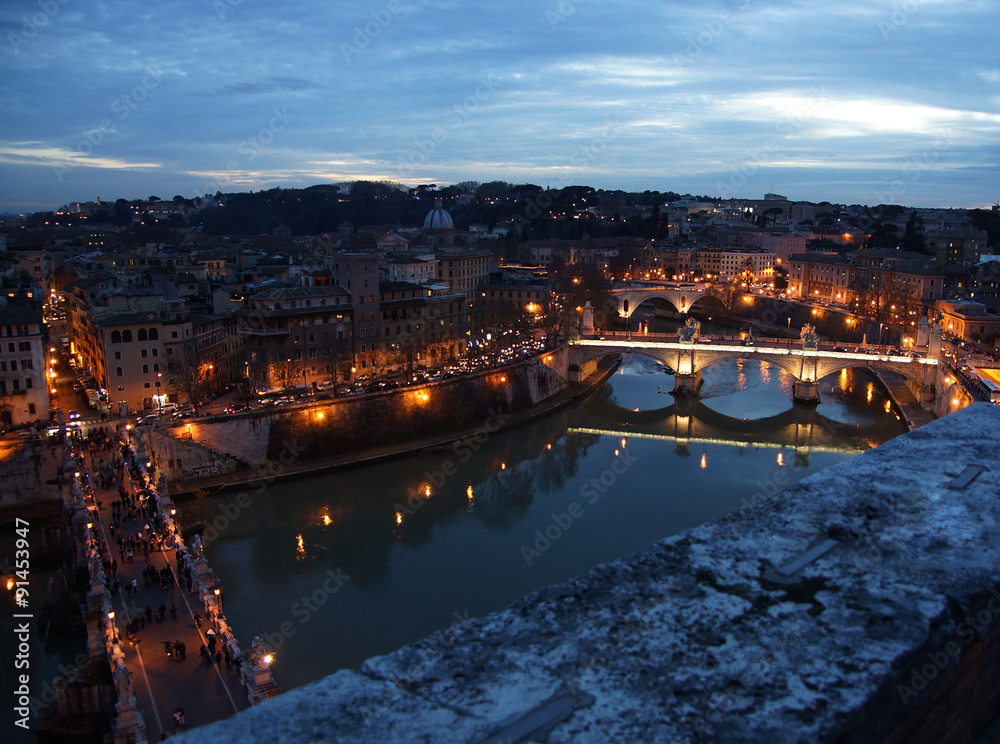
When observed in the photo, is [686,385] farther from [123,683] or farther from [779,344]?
[123,683]

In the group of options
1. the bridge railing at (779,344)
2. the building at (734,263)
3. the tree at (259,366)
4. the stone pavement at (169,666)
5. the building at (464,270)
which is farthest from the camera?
the building at (734,263)

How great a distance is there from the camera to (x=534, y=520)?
31.3 feet

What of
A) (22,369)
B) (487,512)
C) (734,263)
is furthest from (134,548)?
(734,263)

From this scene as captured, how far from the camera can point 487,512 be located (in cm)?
990

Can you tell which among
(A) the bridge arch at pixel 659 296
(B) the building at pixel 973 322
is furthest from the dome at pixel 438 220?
(B) the building at pixel 973 322

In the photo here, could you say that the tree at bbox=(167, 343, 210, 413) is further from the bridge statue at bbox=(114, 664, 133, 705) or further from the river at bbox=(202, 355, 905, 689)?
the bridge statue at bbox=(114, 664, 133, 705)

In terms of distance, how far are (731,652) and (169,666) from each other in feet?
17.7

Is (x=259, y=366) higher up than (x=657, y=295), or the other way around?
(x=657, y=295)

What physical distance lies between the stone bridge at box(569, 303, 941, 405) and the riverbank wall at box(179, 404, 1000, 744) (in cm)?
1499

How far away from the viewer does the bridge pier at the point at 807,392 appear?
50.7 ft

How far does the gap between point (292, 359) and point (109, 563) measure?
6.89 metres

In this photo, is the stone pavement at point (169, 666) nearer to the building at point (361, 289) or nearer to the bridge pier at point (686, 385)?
the building at point (361, 289)

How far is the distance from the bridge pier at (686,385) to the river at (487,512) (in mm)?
369

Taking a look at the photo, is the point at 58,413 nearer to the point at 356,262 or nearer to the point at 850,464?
the point at 356,262
